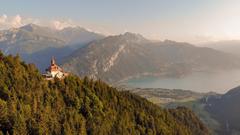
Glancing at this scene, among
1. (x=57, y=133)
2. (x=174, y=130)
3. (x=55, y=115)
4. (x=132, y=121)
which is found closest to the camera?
(x=57, y=133)

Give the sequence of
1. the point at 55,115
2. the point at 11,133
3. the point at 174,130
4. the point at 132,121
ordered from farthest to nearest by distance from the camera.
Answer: the point at 174,130 < the point at 132,121 < the point at 55,115 < the point at 11,133

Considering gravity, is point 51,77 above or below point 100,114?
above

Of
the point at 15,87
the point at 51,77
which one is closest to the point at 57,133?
the point at 15,87

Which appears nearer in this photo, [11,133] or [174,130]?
[11,133]

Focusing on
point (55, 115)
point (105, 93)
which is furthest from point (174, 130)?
point (55, 115)

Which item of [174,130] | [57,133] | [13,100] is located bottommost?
[174,130]

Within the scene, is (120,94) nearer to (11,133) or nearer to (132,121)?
(132,121)

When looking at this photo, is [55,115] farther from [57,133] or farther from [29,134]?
[29,134]
